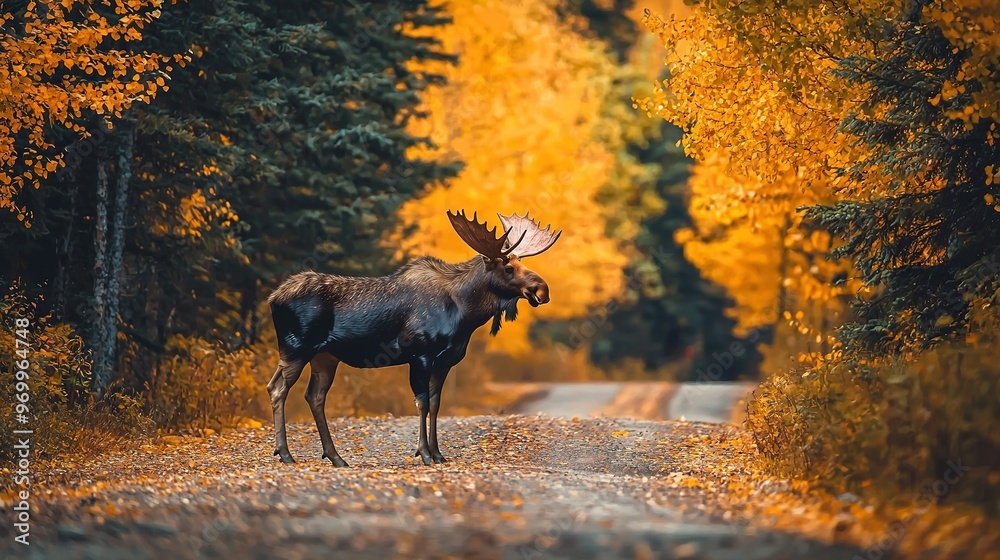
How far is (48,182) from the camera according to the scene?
16969 millimetres

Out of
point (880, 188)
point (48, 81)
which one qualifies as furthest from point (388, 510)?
point (48, 81)

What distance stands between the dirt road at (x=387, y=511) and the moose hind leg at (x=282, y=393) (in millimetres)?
321

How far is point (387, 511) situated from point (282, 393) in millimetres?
4935

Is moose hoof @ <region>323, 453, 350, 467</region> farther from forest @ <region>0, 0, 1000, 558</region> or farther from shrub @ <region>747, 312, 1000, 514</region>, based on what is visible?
shrub @ <region>747, 312, 1000, 514</region>

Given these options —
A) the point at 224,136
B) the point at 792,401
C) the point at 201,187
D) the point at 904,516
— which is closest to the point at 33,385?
Answer: the point at 201,187

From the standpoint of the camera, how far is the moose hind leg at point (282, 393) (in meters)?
14.0

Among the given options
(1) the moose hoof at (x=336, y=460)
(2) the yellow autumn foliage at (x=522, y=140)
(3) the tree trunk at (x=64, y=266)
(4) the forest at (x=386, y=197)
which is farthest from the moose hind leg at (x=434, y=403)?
(2) the yellow autumn foliage at (x=522, y=140)

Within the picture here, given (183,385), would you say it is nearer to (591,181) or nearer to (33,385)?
(33,385)

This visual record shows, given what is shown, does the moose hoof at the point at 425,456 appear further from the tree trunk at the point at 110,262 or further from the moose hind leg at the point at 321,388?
the tree trunk at the point at 110,262

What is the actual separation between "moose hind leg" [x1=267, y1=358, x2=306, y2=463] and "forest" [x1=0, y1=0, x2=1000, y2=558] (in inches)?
105

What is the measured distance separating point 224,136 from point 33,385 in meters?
5.48

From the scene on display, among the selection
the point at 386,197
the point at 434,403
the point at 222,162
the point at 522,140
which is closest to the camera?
the point at 434,403

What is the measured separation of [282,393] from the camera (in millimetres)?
14109

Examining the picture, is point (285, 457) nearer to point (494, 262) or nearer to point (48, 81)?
point (494, 262)
